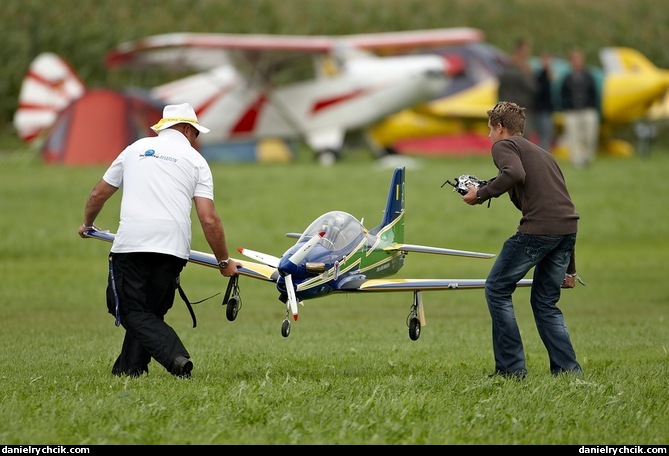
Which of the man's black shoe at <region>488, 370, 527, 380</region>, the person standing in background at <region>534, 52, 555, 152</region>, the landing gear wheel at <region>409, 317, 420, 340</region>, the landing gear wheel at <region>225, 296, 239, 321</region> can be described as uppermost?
the person standing in background at <region>534, 52, 555, 152</region>

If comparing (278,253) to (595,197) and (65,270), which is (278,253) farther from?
(595,197)

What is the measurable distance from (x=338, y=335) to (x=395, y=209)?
75.6 inches

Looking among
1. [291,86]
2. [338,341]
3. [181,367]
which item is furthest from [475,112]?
[181,367]

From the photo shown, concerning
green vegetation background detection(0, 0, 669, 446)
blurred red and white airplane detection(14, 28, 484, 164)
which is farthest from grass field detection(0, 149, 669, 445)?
blurred red and white airplane detection(14, 28, 484, 164)

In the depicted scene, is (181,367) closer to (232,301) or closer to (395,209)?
(232,301)

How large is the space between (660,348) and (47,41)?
34684 millimetres

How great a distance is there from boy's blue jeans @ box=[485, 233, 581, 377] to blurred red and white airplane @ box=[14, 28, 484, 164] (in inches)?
867

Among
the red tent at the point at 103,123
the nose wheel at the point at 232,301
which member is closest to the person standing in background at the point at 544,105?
the red tent at the point at 103,123

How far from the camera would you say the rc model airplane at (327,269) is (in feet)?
30.8

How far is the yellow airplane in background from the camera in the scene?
111 feet

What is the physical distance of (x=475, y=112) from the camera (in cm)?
3338

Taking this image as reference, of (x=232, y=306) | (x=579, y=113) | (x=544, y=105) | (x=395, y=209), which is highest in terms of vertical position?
(x=544, y=105)

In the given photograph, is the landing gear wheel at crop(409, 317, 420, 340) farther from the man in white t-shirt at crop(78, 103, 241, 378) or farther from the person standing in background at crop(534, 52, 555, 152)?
the person standing in background at crop(534, 52, 555, 152)

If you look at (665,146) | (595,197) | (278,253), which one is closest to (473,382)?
(278,253)
